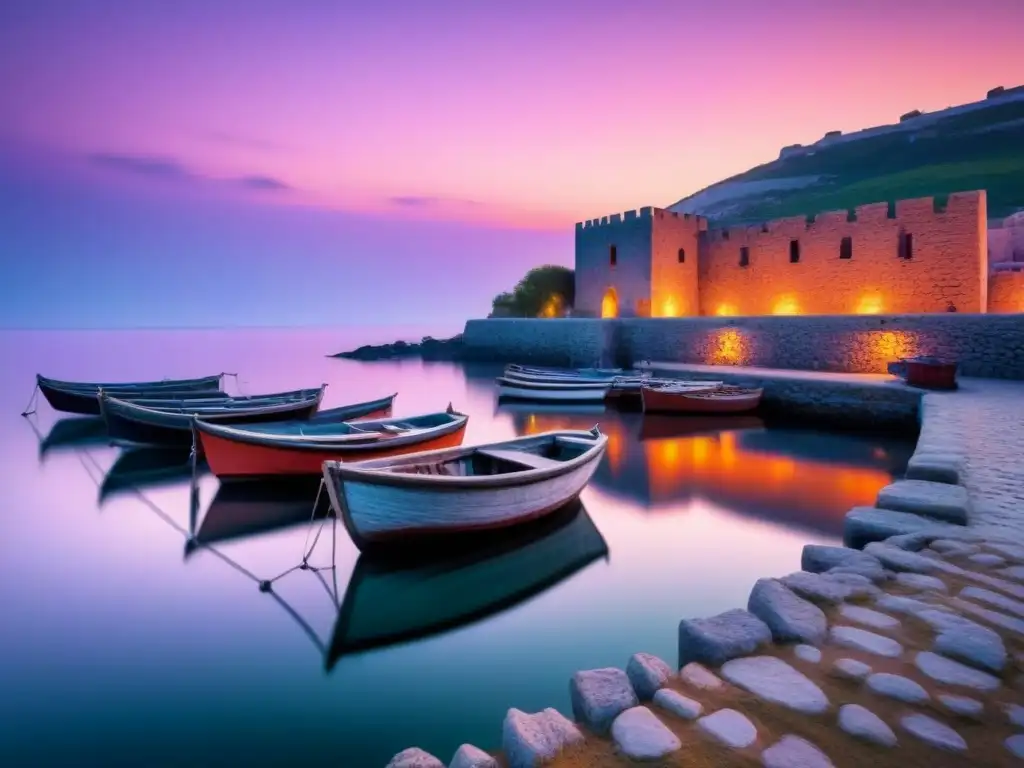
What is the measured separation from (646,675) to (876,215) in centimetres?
2142

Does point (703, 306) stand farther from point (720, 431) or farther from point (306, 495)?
point (306, 495)

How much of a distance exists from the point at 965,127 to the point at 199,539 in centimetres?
7321

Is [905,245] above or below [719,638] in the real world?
above

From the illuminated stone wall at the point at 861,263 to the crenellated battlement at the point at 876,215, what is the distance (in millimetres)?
29

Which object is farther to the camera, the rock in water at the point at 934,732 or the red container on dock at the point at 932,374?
the red container on dock at the point at 932,374

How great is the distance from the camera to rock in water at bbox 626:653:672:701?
2287 mm

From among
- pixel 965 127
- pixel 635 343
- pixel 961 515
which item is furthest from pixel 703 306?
pixel 965 127

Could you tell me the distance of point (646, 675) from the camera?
2.32 metres

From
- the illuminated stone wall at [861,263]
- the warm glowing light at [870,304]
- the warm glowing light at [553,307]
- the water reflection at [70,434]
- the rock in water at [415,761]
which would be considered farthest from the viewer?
the warm glowing light at [553,307]

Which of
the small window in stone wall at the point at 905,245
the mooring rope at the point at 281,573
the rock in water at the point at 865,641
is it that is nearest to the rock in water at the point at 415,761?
the rock in water at the point at 865,641

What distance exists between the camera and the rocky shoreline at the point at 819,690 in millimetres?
1891

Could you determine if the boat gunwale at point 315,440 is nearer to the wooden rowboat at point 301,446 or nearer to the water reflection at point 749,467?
the wooden rowboat at point 301,446

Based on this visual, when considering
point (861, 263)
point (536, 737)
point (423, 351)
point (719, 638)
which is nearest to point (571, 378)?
point (861, 263)

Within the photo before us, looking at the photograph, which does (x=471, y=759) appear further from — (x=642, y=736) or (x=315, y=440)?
(x=315, y=440)
